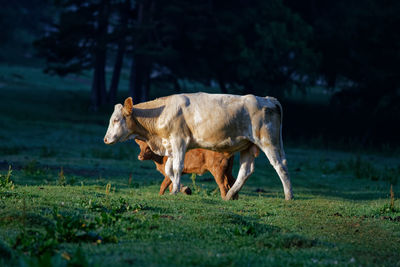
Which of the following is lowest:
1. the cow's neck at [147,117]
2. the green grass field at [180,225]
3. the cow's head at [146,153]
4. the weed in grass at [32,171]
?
the weed in grass at [32,171]

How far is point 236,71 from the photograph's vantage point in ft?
128

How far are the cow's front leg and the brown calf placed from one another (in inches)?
18.8

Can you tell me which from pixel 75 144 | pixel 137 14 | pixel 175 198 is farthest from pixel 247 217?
pixel 137 14

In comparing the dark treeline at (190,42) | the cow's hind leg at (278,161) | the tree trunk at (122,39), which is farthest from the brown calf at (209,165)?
the tree trunk at (122,39)

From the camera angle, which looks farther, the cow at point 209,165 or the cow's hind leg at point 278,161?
the cow at point 209,165

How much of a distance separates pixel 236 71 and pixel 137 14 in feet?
23.7

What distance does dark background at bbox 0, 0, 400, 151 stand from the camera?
3272 centimetres

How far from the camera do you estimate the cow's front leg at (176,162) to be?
37.7 ft

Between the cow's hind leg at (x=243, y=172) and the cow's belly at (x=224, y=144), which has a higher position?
the cow's belly at (x=224, y=144)

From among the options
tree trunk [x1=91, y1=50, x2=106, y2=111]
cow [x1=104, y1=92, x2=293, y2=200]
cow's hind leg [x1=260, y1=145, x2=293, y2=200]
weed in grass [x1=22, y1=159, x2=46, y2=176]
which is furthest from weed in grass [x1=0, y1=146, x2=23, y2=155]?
tree trunk [x1=91, y1=50, x2=106, y2=111]

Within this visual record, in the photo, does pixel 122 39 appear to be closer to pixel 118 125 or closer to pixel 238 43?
pixel 238 43

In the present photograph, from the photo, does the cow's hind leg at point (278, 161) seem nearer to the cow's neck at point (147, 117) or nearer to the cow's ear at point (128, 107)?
the cow's neck at point (147, 117)

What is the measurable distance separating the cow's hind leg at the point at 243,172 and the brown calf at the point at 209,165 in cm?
49

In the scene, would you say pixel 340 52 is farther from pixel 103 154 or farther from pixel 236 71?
pixel 103 154
